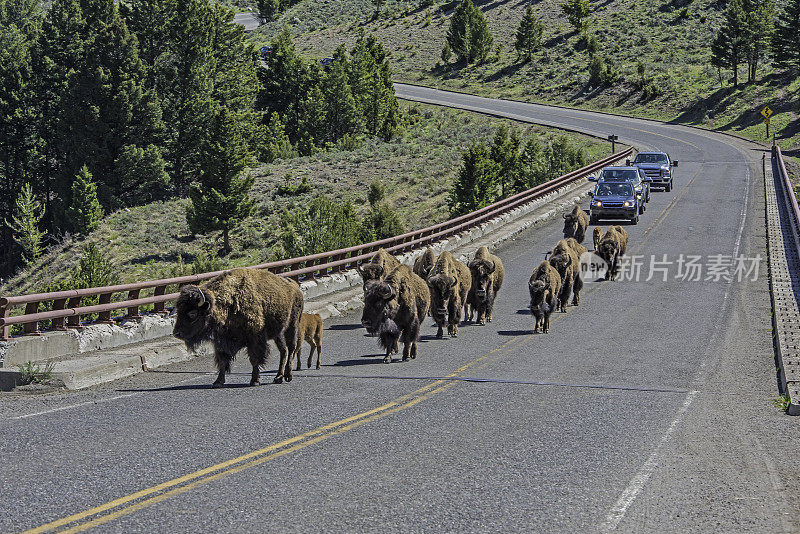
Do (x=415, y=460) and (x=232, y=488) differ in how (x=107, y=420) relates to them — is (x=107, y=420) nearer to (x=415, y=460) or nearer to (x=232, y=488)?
(x=232, y=488)

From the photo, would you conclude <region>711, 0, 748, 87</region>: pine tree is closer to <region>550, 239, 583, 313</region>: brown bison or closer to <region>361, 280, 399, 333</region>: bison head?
<region>550, 239, 583, 313</region>: brown bison

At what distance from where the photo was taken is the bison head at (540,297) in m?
18.0

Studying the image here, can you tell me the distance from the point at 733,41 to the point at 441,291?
82.0 m

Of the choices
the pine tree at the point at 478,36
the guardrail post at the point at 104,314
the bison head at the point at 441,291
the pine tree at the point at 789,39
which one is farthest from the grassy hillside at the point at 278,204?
the guardrail post at the point at 104,314

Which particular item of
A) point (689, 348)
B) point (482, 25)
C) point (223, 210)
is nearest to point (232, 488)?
point (689, 348)

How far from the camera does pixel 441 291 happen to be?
17.0 meters

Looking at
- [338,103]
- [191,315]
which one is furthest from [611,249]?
[338,103]

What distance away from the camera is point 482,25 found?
397 ft

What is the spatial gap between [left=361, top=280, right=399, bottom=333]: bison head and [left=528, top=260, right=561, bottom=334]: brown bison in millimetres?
4612

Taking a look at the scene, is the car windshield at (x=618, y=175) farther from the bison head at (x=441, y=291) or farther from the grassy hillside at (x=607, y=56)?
the grassy hillside at (x=607, y=56)

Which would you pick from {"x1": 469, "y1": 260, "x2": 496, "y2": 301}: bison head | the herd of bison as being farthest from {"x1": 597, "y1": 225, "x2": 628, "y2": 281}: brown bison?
{"x1": 469, "y1": 260, "x2": 496, "y2": 301}: bison head

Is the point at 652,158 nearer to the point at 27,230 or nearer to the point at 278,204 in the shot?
the point at 278,204

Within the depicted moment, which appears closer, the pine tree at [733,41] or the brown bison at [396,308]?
the brown bison at [396,308]

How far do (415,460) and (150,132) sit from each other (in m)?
65.4
